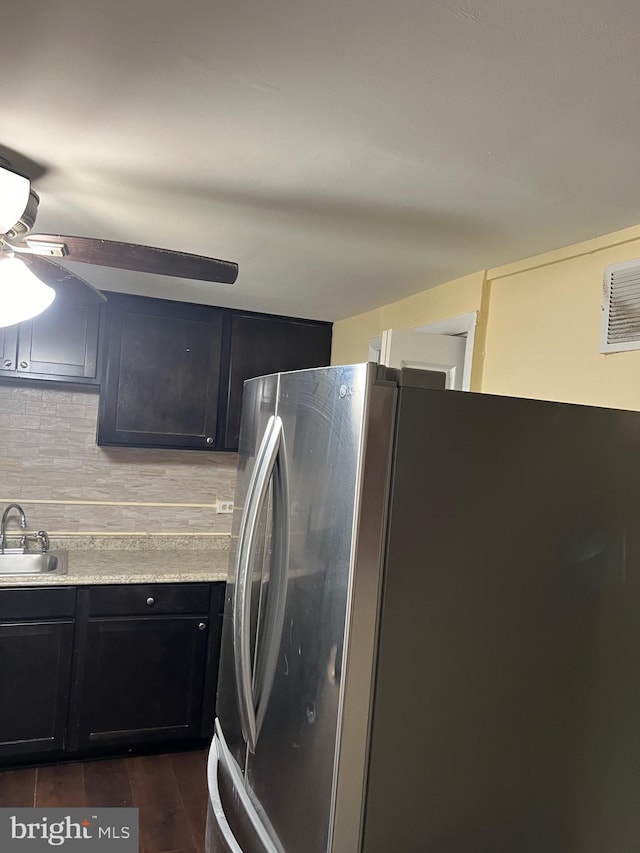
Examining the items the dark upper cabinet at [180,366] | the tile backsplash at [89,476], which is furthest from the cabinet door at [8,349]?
the dark upper cabinet at [180,366]

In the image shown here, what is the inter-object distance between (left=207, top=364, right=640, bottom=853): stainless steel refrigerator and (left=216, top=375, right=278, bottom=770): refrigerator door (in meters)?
0.01

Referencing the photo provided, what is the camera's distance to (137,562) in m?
3.16

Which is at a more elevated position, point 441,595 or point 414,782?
point 441,595

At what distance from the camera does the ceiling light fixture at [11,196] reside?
1.36 m

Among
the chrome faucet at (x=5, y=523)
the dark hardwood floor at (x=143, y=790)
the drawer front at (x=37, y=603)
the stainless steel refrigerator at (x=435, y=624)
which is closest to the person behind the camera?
the stainless steel refrigerator at (x=435, y=624)

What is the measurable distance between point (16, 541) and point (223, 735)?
6.53 feet

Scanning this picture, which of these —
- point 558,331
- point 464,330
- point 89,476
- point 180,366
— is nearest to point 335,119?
point 558,331

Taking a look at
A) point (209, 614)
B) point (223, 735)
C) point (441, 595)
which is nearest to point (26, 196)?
point (441, 595)

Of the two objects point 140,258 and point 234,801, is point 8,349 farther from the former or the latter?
point 234,801

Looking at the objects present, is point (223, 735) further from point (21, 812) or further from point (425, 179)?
point (425, 179)

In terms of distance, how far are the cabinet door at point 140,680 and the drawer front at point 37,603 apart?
0.14 m

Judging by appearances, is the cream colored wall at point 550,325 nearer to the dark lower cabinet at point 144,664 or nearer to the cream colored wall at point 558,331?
the cream colored wall at point 558,331

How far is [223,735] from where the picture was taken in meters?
1.66

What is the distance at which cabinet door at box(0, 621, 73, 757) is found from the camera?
2.69 meters
